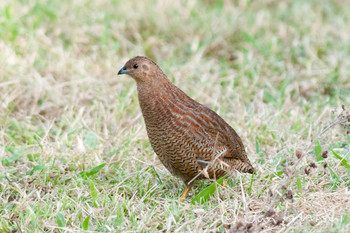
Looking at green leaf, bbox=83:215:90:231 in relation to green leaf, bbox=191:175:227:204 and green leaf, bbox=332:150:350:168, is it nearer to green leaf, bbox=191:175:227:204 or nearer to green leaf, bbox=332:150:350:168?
green leaf, bbox=191:175:227:204

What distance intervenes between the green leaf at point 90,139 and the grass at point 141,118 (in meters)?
0.01

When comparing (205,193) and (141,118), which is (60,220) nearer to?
(205,193)

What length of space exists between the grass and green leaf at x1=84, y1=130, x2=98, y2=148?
1 centimetres

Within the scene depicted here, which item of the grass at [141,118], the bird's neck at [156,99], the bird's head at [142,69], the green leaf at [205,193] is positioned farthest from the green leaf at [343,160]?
the bird's head at [142,69]

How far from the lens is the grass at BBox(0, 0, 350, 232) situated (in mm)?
4027

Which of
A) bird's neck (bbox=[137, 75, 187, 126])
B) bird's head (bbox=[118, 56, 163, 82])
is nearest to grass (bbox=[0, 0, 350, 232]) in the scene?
bird's neck (bbox=[137, 75, 187, 126])

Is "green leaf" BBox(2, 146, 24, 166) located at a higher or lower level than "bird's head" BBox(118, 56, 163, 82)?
lower

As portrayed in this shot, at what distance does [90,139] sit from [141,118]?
65cm

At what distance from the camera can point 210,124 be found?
4.50 m

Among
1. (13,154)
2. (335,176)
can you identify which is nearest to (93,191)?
(13,154)

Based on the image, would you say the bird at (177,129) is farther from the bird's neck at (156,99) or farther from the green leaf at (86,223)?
the green leaf at (86,223)

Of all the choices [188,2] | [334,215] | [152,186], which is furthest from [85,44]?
[334,215]

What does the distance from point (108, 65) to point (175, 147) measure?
280 cm

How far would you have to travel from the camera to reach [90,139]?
538 centimetres
